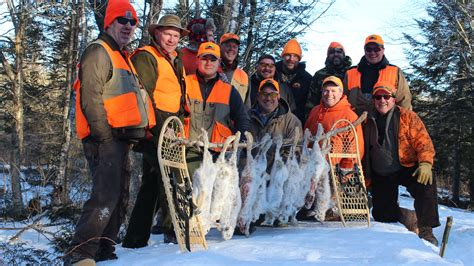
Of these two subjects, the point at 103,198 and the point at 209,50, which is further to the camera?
the point at 209,50

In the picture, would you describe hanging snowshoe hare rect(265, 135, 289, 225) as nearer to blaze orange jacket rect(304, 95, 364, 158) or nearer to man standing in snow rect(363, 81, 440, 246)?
blaze orange jacket rect(304, 95, 364, 158)

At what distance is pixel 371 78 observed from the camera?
6.44 m

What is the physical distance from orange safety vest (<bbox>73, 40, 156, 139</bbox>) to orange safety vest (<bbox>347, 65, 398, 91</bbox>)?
326cm

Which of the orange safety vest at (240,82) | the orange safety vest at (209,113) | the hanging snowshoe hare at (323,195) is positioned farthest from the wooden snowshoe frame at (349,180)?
the orange safety vest at (240,82)

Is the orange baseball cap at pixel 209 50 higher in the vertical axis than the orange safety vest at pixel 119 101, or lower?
higher

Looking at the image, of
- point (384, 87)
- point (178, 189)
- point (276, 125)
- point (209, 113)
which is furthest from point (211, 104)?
point (384, 87)

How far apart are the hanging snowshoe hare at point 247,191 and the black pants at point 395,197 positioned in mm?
2178

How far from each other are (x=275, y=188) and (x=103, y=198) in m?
1.64

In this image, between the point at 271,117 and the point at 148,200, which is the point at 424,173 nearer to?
the point at 271,117

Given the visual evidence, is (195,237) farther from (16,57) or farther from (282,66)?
(16,57)

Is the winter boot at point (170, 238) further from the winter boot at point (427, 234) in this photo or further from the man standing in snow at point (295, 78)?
the winter boot at point (427, 234)

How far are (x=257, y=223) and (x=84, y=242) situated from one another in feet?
6.05

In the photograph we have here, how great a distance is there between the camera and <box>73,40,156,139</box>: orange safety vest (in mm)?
3852

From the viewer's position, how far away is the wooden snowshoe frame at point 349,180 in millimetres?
5074
